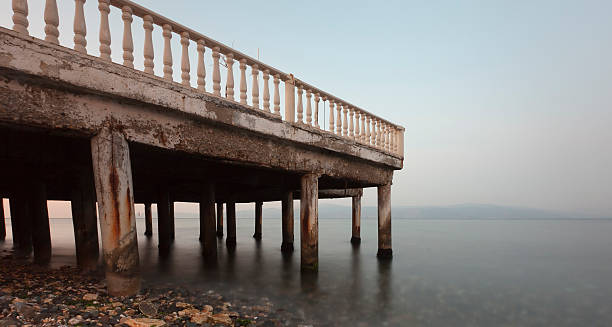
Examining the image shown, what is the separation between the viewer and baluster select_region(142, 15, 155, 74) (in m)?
4.83

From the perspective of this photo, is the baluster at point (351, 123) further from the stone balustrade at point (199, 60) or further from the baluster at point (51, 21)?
the baluster at point (51, 21)

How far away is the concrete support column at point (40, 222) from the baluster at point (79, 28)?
21.7ft

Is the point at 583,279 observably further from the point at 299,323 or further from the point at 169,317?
the point at 169,317

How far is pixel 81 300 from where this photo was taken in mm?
4477

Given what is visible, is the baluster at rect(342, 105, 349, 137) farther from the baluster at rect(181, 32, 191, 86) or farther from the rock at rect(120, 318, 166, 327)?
the rock at rect(120, 318, 166, 327)

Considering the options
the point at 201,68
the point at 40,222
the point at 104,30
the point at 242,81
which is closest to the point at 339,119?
the point at 242,81

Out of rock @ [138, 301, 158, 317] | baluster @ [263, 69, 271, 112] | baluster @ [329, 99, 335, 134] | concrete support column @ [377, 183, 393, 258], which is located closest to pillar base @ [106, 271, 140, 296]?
rock @ [138, 301, 158, 317]

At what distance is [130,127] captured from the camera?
4.71m

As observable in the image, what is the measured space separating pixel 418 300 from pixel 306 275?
272 centimetres

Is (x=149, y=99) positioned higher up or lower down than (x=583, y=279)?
higher up

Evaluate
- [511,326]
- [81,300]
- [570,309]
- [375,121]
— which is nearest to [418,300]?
[511,326]

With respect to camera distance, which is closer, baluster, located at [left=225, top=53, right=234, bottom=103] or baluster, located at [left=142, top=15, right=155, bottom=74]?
baluster, located at [left=142, top=15, right=155, bottom=74]

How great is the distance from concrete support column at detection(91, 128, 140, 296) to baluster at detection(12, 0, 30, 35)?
1390 millimetres

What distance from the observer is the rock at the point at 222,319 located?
15.0 feet
